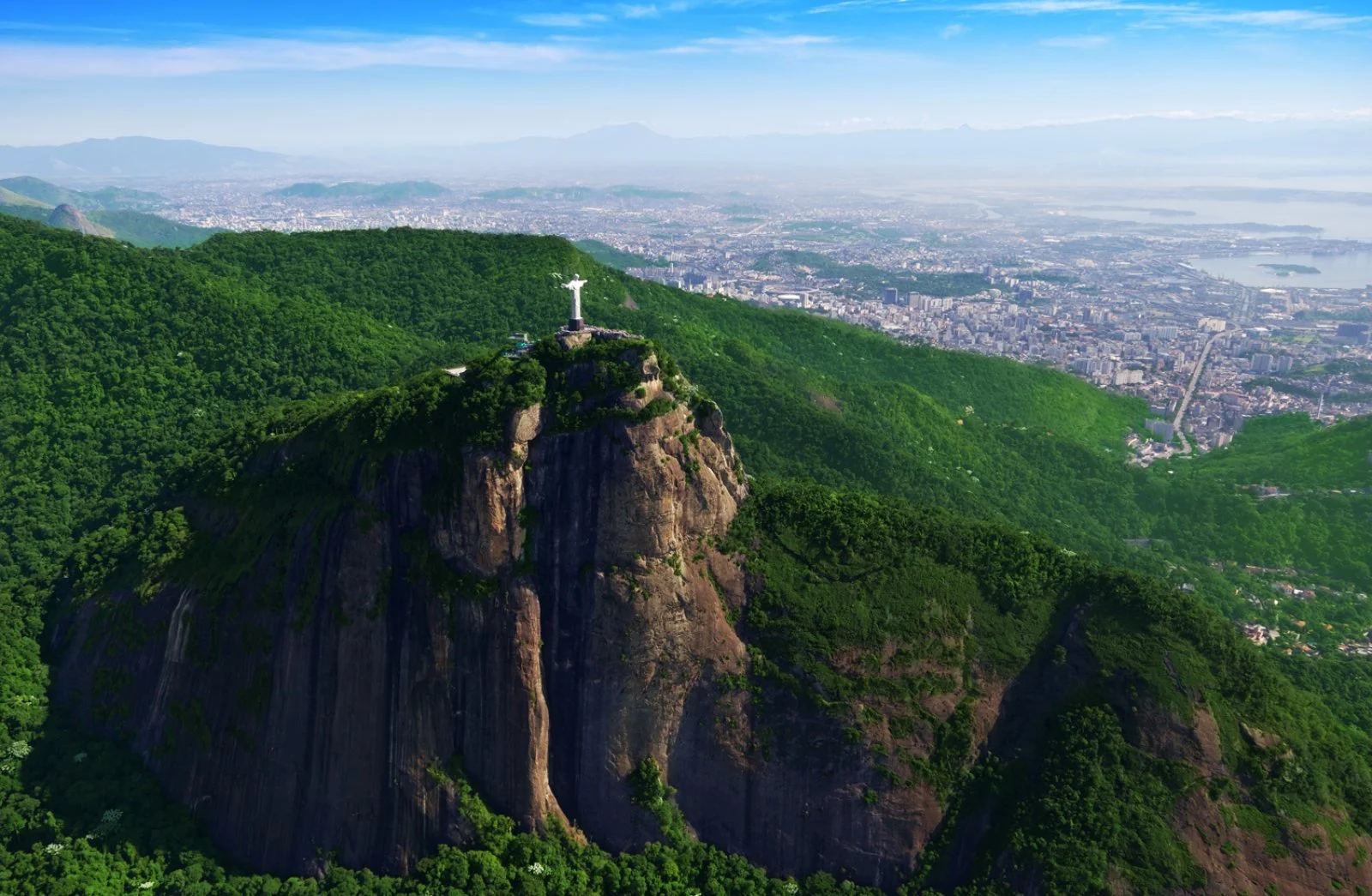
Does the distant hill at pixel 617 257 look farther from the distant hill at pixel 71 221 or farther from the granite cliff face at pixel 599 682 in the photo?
the granite cliff face at pixel 599 682

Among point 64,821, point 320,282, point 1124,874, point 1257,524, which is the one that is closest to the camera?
point 1124,874

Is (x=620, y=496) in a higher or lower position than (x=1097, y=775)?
higher

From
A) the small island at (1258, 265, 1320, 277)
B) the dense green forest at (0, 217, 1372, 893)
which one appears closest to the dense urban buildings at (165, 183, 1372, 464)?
the small island at (1258, 265, 1320, 277)

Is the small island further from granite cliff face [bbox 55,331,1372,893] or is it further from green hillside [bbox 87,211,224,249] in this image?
green hillside [bbox 87,211,224,249]

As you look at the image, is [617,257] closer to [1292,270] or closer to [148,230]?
[148,230]

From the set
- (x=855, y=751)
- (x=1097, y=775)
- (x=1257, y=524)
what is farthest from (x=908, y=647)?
(x=1257, y=524)

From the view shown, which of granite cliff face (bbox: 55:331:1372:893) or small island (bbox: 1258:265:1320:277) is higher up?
small island (bbox: 1258:265:1320:277)

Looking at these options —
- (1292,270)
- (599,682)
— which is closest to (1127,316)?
(1292,270)

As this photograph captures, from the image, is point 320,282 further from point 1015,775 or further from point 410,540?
point 1015,775
